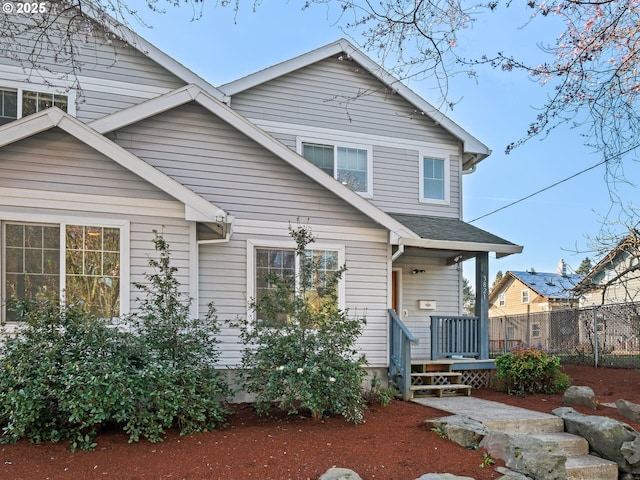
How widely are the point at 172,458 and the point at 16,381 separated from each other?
1850 mm

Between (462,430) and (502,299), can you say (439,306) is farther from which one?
(502,299)

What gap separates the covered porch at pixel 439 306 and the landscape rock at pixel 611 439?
8.29 ft

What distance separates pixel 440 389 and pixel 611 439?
9.58 ft

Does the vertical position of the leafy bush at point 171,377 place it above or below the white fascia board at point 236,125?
below

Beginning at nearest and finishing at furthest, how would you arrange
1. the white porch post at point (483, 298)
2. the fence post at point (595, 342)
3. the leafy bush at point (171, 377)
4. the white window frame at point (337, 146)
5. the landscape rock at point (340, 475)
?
the landscape rock at point (340, 475) → the leafy bush at point (171, 377) → the white porch post at point (483, 298) → the white window frame at point (337, 146) → the fence post at point (595, 342)

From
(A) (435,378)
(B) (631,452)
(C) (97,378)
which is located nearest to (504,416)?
(B) (631,452)

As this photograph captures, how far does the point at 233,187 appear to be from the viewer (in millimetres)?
7816

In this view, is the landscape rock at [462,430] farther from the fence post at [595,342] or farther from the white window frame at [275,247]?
the fence post at [595,342]

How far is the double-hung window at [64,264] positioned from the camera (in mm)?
6254

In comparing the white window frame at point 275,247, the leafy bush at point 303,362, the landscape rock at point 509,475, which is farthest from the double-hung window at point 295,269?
the landscape rock at point 509,475

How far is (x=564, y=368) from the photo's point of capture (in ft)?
40.7

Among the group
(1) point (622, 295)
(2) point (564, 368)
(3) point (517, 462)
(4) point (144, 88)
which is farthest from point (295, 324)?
(1) point (622, 295)

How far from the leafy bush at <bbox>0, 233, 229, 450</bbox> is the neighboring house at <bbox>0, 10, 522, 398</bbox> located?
1.09 meters

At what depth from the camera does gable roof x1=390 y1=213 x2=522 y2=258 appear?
29.8 ft
